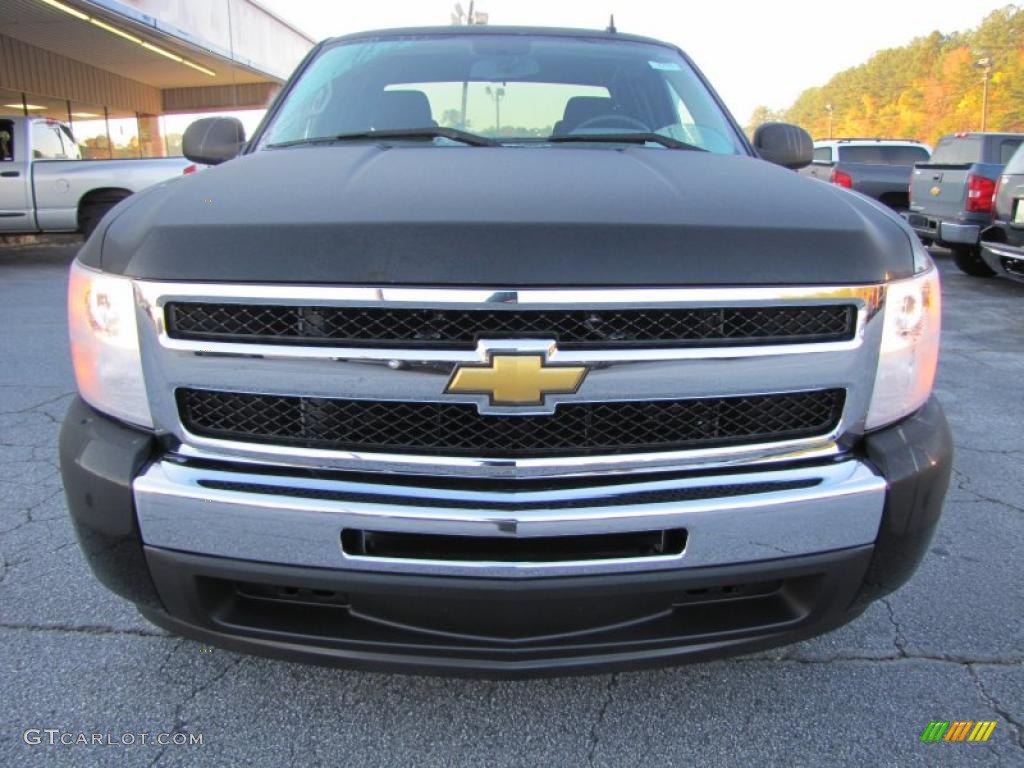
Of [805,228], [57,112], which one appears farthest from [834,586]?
[57,112]

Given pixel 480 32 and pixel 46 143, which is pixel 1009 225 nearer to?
pixel 480 32

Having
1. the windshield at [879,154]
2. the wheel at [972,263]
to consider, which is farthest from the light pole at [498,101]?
the windshield at [879,154]

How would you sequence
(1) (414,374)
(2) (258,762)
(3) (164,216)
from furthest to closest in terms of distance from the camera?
(2) (258,762)
(3) (164,216)
(1) (414,374)

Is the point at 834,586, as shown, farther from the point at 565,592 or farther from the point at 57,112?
the point at 57,112

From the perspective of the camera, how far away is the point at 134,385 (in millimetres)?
1557

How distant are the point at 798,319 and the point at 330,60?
7.37 ft

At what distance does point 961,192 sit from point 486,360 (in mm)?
9794

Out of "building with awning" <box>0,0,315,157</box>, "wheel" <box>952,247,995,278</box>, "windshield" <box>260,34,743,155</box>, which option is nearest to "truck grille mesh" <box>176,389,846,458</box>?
"windshield" <box>260,34,743,155</box>

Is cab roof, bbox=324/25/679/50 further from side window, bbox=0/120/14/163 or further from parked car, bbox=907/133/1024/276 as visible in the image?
side window, bbox=0/120/14/163

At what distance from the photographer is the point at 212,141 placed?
2852mm

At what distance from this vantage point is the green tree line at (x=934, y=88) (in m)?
57.8

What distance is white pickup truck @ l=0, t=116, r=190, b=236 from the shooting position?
10.4 m

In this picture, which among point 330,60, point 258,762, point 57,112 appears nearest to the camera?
point 258,762

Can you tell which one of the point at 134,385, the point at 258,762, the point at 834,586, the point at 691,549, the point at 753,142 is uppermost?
the point at 753,142
